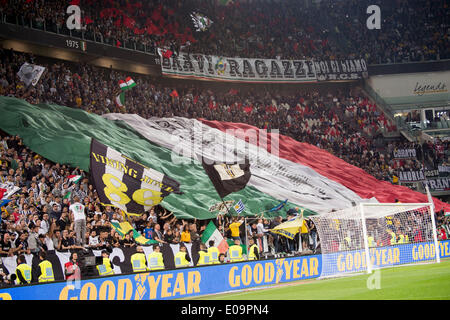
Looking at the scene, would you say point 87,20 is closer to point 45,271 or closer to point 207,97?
point 207,97

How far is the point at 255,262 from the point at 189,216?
5289 millimetres

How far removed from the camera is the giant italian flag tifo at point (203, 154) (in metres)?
19.5

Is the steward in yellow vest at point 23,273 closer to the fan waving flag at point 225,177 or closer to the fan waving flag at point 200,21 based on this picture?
the fan waving flag at point 225,177

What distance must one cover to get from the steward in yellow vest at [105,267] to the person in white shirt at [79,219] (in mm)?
2323

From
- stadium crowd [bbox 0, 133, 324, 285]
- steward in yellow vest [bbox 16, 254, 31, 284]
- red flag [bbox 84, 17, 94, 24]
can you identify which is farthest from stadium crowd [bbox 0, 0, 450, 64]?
steward in yellow vest [bbox 16, 254, 31, 284]

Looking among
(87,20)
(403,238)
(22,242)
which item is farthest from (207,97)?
(22,242)

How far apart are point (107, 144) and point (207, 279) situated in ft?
32.1

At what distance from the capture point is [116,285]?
1146cm

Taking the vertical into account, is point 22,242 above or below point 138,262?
above

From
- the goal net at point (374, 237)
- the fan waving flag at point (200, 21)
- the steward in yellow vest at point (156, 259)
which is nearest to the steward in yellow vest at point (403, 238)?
the goal net at point (374, 237)

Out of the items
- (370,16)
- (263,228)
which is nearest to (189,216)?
(263,228)

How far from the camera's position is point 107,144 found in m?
21.7

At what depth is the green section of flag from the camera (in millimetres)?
18719

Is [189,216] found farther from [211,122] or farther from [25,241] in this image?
[211,122]
